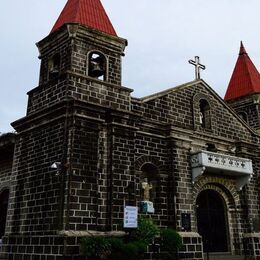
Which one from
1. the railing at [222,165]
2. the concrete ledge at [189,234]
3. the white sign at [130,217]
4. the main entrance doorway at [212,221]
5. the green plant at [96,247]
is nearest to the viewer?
the green plant at [96,247]

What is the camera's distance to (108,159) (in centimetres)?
1245

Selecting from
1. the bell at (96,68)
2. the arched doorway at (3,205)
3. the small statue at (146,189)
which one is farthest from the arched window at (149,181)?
the arched doorway at (3,205)

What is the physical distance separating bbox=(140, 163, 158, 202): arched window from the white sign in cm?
163

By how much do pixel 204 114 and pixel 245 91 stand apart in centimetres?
548

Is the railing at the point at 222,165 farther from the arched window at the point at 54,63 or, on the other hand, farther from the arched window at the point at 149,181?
the arched window at the point at 54,63

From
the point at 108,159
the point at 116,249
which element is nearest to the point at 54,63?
the point at 108,159

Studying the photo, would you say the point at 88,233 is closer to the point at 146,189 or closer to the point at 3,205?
the point at 146,189

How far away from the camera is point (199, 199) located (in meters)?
15.4

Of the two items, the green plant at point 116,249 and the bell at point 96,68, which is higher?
the bell at point 96,68

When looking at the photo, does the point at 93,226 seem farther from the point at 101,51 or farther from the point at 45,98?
the point at 101,51

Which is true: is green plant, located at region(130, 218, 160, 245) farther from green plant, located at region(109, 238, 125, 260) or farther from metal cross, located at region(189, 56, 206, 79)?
metal cross, located at region(189, 56, 206, 79)

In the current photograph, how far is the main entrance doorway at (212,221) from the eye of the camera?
15086 mm

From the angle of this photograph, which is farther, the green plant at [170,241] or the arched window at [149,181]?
the arched window at [149,181]

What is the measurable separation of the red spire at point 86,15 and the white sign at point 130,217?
6.78 m
